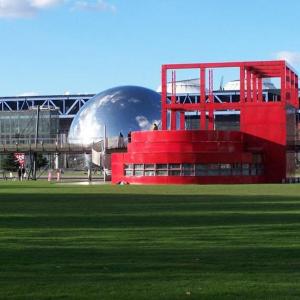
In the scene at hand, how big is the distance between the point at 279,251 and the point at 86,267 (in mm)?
4080

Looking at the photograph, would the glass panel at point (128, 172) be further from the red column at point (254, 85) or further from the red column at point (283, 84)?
the red column at point (254, 85)

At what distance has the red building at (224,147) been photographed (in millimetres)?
72625

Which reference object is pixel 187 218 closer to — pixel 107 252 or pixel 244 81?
pixel 107 252

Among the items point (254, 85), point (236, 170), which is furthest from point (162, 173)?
point (254, 85)

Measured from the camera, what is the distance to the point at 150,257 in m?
13.3

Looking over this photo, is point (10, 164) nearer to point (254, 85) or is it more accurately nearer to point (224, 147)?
point (254, 85)

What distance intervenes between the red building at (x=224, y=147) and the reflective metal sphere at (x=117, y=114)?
40.3 m

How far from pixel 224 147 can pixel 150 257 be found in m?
60.5

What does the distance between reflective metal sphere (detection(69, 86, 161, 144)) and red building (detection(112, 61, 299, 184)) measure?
1588 inches

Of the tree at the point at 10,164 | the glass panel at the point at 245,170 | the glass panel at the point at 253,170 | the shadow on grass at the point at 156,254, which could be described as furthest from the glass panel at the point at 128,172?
the tree at the point at 10,164

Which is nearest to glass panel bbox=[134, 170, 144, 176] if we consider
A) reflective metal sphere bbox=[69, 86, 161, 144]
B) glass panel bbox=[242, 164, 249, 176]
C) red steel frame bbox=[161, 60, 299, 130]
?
glass panel bbox=[242, 164, 249, 176]

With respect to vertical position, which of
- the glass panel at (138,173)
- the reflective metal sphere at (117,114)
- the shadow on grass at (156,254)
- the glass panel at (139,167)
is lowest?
the shadow on grass at (156,254)

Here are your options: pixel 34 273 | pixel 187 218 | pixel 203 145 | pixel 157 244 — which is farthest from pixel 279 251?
pixel 203 145

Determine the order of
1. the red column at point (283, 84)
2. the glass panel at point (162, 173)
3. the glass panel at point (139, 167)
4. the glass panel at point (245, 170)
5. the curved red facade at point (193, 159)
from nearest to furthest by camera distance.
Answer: the curved red facade at point (193, 159) < the glass panel at point (162, 173) < the glass panel at point (245, 170) < the glass panel at point (139, 167) < the red column at point (283, 84)
